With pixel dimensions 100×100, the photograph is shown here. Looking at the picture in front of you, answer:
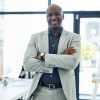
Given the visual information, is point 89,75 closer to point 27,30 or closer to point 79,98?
point 79,98

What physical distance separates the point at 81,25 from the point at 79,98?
5.20ft

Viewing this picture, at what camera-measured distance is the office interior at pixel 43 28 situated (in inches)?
205

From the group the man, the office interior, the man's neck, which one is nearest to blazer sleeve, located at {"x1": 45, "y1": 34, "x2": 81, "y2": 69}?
the man

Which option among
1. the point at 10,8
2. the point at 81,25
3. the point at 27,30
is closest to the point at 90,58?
the point at 81,25

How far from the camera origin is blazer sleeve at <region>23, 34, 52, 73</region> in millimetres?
1937

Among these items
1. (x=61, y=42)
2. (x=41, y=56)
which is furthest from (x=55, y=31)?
(x=41, y=56)

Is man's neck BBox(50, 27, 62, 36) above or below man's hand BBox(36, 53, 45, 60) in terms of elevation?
above

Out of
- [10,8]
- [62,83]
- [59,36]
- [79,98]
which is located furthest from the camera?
[10,8]

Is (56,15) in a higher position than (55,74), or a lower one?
higher

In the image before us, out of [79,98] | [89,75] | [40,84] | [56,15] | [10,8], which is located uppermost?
[10,8]

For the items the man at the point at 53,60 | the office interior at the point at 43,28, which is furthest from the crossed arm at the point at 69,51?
the office interior at the point at 43,28

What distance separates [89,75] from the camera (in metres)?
5.25

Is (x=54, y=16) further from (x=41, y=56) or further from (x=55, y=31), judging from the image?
(x=41, y=56)

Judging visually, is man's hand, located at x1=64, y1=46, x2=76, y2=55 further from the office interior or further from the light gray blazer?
the office interior
